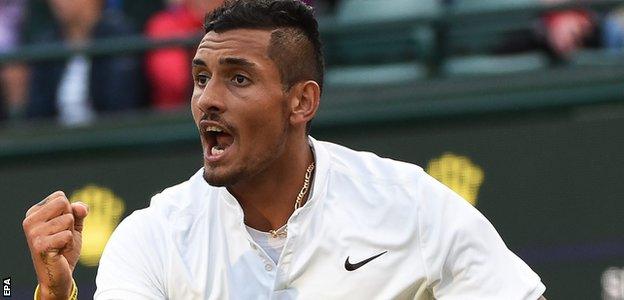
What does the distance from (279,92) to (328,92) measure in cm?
368

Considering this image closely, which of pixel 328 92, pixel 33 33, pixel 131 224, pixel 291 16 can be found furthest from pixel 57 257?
pixel 33 33

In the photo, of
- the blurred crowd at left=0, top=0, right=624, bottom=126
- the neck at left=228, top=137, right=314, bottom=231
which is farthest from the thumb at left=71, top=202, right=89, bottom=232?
the blurred crowd at left=0, top=0, right=624, bottom=126

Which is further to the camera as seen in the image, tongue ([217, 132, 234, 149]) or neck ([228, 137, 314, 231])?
neck ([228, 137, 314, 231])

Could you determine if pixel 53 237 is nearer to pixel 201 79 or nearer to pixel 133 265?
pixel 133 265

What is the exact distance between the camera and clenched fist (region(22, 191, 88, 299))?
4.23 m

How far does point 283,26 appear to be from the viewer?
179 inches

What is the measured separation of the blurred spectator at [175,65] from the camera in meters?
8.43

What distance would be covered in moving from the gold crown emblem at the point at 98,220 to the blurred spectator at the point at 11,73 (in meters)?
1.16

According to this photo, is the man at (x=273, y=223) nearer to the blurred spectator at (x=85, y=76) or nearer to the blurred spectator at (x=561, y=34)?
the blurred spectator at (x=561, y=34)

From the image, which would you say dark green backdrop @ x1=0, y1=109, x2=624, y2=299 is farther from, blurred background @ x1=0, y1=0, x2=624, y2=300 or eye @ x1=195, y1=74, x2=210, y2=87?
eye @ x1=195, y1=74, x2=210, y2=87

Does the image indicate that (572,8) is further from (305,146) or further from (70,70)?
(305,146)

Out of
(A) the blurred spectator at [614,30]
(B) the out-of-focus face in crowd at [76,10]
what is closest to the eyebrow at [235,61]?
(A) the blurred spectator at [614,30]

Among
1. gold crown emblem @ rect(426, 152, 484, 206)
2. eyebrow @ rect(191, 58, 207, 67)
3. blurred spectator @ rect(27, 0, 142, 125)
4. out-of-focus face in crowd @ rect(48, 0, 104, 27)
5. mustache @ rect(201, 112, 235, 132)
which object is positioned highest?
eyebrow @ rect(191, 58, 207, 67)

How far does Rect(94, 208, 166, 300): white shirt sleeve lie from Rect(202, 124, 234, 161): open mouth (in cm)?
27
